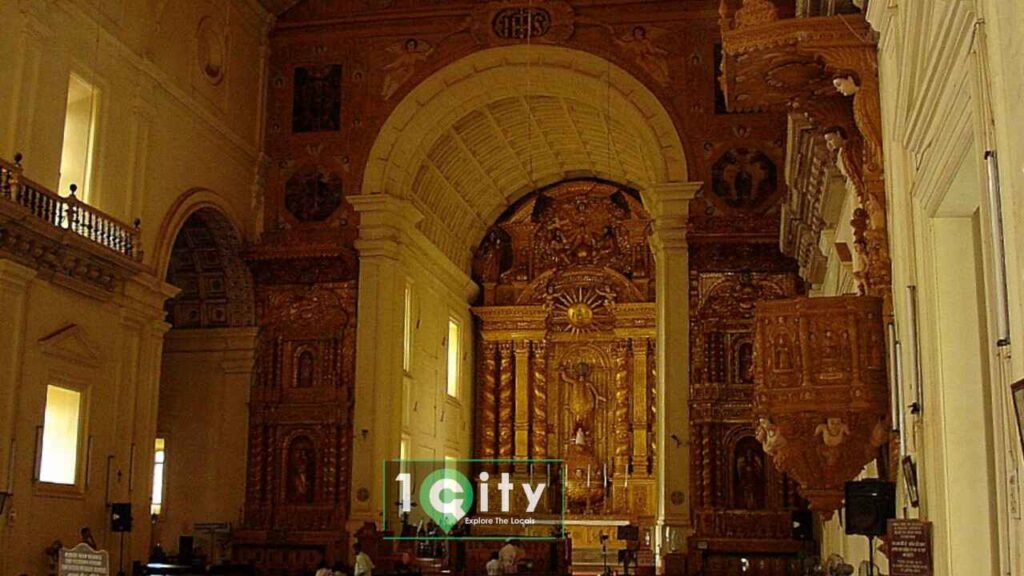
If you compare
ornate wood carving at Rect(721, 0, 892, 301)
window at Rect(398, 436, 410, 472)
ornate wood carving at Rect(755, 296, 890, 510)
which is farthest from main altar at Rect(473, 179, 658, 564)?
ornate wood carving at Rect(755, 296, 890, 510)

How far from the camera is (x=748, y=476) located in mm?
23219

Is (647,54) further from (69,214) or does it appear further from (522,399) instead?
(69,214)

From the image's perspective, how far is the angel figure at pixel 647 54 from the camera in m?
24.6

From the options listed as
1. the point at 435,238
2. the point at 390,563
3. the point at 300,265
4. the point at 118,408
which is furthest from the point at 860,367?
the point at 435,238

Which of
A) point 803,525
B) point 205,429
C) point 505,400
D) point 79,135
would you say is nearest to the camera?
point 79,135

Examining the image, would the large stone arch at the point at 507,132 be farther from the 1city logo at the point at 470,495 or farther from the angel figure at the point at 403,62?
the 1city logo at the point at 470,495

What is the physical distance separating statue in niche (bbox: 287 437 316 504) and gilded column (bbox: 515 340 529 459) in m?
8.71

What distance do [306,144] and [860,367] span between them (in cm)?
1802

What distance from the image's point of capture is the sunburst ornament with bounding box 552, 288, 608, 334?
33031 mm

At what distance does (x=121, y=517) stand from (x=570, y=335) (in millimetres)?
16062

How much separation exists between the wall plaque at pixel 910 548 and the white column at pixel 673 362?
50.3 feet

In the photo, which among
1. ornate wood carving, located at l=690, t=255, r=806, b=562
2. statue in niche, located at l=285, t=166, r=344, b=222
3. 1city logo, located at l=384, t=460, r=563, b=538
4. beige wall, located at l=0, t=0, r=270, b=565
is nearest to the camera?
beige wall, located at l=0, t=0, r=270, b=565

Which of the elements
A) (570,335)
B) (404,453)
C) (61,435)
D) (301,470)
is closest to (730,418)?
(404,453)

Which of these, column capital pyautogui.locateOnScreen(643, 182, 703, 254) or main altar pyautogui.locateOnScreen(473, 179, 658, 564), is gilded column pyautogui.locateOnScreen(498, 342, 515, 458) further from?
column capital pyautogui.locateOnScreen(643, 182, 703, 254)
